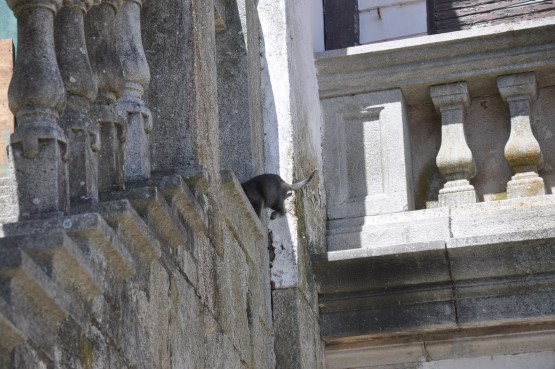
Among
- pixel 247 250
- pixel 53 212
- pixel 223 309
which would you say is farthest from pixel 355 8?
pixel 53 212

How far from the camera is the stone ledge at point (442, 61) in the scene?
6.26 metres

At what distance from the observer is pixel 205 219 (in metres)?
4.27

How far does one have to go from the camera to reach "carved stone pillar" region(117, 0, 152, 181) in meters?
3.96

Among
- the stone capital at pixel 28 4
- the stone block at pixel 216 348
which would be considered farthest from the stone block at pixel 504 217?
the stone capital at pixel 28 4

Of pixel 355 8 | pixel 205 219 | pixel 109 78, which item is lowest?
pixel 205 219

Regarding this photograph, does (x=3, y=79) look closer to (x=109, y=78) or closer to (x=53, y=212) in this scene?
(x=109, y=78)

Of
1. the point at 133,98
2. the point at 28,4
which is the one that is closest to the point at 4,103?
the point at 133,98

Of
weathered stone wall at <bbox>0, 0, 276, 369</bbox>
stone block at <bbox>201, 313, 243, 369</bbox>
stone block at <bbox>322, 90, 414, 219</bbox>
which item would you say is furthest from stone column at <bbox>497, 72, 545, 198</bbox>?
stone block at <bbox>201, 313, 243, 369</bbox>

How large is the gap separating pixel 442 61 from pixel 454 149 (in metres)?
0.41

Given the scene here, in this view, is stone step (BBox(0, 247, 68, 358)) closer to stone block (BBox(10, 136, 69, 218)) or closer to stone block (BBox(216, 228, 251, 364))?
stone block (BBox(10, 136, 69, 218))

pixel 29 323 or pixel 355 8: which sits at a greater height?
pixel 355 8

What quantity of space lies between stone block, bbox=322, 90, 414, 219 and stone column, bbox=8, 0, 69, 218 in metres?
3.13

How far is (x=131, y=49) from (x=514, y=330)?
8.61 feet

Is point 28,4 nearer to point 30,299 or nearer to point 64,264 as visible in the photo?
point 64,264
